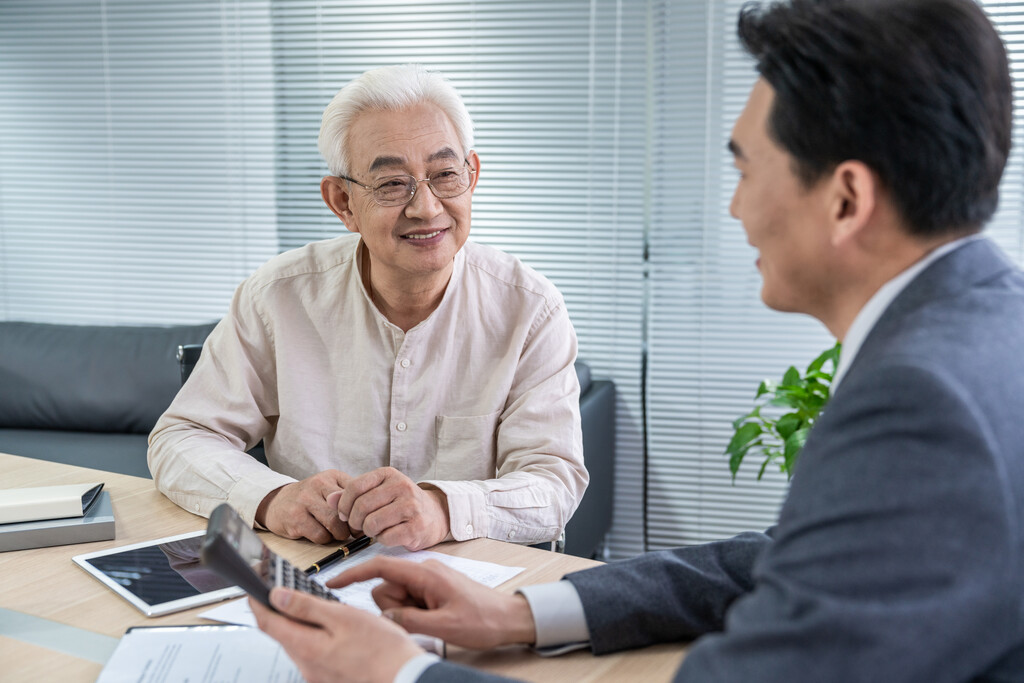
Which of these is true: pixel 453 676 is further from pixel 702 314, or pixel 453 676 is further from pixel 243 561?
pixel 702 314

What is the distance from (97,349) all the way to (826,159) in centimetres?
313

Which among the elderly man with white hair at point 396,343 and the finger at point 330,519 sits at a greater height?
the elderly man with white hair at point 396,343

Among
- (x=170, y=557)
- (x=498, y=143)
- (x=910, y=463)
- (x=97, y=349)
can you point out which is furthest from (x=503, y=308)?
(x=97, y=349)

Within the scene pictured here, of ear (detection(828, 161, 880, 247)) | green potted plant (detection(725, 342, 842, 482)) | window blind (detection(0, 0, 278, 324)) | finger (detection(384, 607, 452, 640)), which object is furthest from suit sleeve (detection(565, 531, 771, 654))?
window blind (detection(0, 0, 278, 324))

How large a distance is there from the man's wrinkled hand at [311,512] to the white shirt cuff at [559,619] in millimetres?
434

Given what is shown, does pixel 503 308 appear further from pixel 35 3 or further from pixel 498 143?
pixel 35 3

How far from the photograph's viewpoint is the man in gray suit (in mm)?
646

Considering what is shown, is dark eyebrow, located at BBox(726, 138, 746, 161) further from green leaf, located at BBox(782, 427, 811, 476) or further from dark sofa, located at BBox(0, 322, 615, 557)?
dark sofa, located at BBox(0, 322, 615, 557)

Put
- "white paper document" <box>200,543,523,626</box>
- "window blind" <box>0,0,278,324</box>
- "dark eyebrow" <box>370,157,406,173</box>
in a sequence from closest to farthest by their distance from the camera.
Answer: "white paper document" <box>200,543,523,626</box>
"dark eyebrow" <box>370,157,406,173</box>
"window blind" <box>0,0,278,324</box>

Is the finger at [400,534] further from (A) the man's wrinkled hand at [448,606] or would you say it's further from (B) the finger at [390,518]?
(A) the man's wrinkled hand at [448,606]

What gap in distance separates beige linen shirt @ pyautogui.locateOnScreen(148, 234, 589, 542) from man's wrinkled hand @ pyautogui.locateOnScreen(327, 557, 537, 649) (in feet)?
2.09

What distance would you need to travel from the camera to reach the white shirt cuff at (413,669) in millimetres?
841

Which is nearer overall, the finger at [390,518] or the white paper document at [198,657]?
→ the white paper document at [198,657]

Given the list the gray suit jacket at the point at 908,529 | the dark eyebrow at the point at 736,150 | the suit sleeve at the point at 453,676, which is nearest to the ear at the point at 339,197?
the dark eyebrow at the point at 736,150
